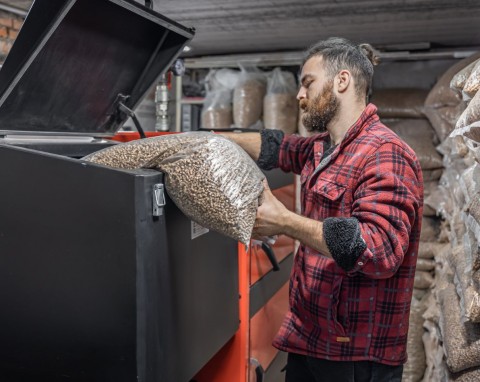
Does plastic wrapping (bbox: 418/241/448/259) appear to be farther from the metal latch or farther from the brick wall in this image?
the brick wall

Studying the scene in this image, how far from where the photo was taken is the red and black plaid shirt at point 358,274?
1.28 m

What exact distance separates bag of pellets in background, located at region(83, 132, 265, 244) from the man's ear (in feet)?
1.80

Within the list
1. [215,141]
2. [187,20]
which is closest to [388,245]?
A: [215,141]

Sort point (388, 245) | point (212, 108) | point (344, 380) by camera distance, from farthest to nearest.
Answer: point (212, 108)
point (344, 380)
point (388, 245)

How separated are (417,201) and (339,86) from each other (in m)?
0.41

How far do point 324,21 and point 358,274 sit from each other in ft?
5.47

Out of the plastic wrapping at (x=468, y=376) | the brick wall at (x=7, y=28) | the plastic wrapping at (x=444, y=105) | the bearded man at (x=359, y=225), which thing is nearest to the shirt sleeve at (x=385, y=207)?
the bearded man at (x=359, y=225)

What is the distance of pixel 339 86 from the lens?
147 centimetres

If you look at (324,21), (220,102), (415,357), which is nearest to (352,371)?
(415,357)

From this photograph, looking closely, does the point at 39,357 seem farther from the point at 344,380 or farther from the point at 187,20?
the point at 187,20

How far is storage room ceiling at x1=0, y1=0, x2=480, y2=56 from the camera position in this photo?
227 centimetres

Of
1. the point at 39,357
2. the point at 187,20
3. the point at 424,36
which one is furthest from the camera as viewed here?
the point at 424,36

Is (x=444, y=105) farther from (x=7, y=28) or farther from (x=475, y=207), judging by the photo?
(x=7, y=28)

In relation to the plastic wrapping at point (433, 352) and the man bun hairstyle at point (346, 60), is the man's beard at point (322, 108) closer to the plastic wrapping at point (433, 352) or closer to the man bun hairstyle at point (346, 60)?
the man bun hairstyle at point (346, 60)
